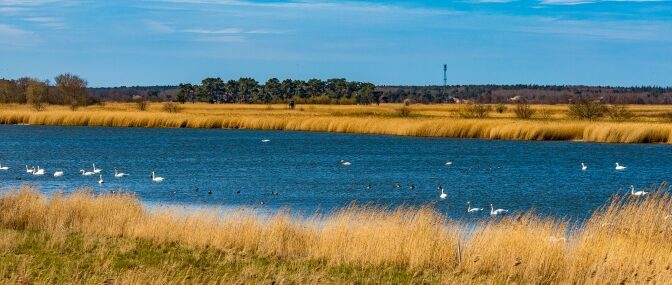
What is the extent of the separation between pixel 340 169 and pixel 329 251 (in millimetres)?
23748

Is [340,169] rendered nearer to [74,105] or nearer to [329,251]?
[329,251]

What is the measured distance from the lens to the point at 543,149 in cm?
4891

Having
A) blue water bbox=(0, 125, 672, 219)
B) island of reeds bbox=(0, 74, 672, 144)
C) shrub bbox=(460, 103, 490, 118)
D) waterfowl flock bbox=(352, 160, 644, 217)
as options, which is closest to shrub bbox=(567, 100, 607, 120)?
island of reeds bbox=(0, 74, 672, 144)

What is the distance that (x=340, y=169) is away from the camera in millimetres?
36969

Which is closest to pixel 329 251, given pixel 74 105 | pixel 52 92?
pixel 74 105

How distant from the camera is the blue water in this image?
84.0ft

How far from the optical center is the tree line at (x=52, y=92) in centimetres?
11131

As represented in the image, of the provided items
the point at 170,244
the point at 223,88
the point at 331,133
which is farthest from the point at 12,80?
the point at 170,244

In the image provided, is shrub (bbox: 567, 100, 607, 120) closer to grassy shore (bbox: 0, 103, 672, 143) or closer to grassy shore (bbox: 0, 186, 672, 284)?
grassy shore (bbox: 0, 103, 672, 143)

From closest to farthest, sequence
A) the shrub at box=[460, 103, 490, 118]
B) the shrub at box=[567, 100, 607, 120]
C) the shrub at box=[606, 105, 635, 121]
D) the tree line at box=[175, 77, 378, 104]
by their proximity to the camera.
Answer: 1. the shrub at box=[567, 100, 607, 120]
2. the shrub at box=[606, 105, 635, 121]
3. the shrub at box=[460, 103, 490, 118]
4. the tree line at box=[175, 77, 378, 104]

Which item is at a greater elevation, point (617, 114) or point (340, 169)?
point (617, 114)

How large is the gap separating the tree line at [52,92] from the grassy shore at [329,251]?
96757 mm

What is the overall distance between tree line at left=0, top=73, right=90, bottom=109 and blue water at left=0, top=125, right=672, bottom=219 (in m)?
49.4

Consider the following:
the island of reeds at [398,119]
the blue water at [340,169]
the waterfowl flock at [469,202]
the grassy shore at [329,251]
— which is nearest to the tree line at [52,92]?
the island of reeds at [398,119]
